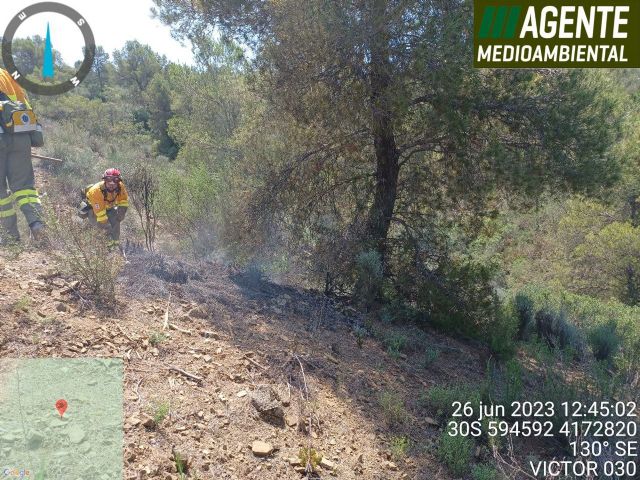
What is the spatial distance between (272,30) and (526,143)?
3.63m

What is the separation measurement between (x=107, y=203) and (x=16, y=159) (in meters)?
1.18

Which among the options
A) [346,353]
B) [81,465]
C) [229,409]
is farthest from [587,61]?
[81,465]

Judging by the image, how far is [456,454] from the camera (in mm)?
3223

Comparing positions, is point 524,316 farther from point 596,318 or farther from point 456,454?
point 456,454

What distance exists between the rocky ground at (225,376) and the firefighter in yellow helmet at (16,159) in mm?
706

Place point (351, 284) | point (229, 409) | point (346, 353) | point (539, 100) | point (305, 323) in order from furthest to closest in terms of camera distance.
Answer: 1. point (351, 284)
2. point (539, 100)
3. point (305, 323)
4. point (346, 353)
5. point (229, 409)

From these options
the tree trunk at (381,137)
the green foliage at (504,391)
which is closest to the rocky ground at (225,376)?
the green foliage at (504,391)

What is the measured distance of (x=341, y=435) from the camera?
321 centimetres

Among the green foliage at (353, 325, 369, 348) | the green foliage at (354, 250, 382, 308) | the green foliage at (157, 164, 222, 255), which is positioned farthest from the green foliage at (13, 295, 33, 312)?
the green foliage at (157, 164, 222, 255)

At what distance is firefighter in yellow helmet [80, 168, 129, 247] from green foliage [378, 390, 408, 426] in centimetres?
423

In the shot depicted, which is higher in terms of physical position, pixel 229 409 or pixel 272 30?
pixel 272 30

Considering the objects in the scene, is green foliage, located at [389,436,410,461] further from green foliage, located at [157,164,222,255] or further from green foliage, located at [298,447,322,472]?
green foliage, located at [157,164,222,255]

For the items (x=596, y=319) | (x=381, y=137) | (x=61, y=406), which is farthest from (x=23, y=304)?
(x=596, y=319)

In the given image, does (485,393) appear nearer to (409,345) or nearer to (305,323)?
(409,345)
